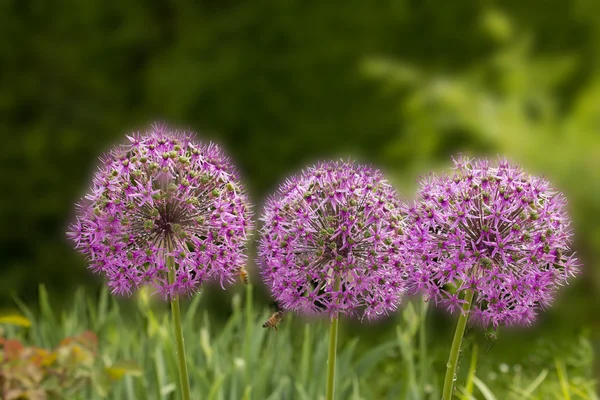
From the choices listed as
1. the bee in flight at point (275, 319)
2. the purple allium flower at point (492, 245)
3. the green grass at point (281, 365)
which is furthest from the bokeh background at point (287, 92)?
the purple allium flower at point (492, 245)

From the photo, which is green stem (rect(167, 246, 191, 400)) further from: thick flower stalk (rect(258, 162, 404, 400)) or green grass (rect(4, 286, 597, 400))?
green grass (rect(4, 286, 597, 400))

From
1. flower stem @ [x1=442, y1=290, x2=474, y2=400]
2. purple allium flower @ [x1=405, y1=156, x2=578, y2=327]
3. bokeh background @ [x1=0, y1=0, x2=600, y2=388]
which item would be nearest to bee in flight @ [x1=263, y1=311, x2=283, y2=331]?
purple allium flower @ [x1=405, y1=156, x2=578, y2=327]

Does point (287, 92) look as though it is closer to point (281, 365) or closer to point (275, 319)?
point (281, 365)

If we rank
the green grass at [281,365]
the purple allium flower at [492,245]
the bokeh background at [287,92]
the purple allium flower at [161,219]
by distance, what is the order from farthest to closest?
the bokeh background at [287,92], the green grass at [281,365], the purple allium flower at [161,219], the purple allium flower at [492,245]

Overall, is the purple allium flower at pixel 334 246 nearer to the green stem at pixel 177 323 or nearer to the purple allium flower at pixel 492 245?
the purple allium flower at pixel 492 245

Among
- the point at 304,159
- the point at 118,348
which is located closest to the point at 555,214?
the point at 118,348

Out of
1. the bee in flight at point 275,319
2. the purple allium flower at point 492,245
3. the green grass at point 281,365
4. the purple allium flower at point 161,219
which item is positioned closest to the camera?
the purple allium flower at point 492,245
